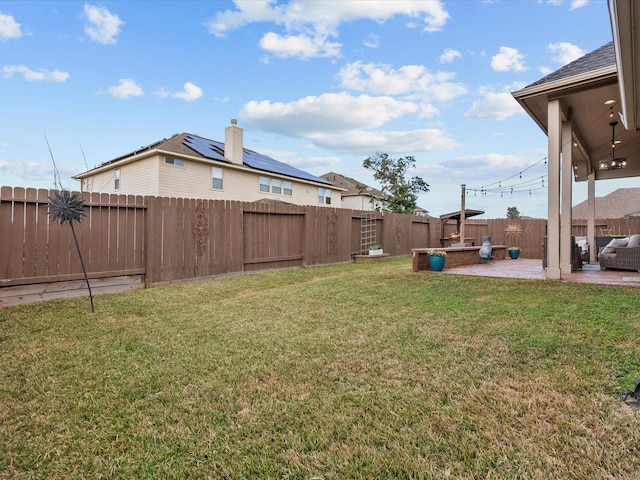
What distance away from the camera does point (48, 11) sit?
867cm

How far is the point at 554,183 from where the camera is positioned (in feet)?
20.9

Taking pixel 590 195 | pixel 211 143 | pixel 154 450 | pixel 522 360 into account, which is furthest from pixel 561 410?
pixel 211 143

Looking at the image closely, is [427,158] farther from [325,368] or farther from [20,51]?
[325,368]

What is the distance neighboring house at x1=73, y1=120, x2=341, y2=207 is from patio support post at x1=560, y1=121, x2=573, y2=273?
12.7 meters

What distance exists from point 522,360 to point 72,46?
13454 mm

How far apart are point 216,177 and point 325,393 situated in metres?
14.9

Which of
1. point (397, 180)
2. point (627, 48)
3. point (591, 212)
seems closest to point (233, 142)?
point (397, 180)

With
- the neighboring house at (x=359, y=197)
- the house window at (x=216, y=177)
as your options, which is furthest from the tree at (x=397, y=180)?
the house window at (x=216, y=177)

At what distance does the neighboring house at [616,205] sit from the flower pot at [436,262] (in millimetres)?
25013

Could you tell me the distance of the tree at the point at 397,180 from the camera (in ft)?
85.0

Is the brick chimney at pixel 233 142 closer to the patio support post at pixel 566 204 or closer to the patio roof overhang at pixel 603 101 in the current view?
the patio roof overhang at pixel 603 101

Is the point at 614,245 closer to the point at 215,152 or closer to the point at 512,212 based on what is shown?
the point at 215,152

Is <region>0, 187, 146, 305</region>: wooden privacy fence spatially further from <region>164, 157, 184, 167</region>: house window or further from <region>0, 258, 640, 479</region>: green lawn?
<region>164, 157, 184, 167</region>: house window

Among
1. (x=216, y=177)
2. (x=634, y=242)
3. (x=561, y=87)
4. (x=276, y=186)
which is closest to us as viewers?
(x=561, y=87)
